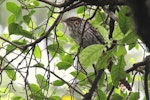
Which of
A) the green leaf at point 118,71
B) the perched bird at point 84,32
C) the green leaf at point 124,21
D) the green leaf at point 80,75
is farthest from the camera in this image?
A: the perched bird at point 84,32

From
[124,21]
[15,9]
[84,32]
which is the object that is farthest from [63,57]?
[124,21]

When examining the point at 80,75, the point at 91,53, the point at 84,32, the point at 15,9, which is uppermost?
the point at 84,32

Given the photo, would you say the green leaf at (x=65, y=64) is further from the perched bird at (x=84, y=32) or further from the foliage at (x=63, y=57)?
the perched bird at (x=84, y=32)

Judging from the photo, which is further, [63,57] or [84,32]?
[84,32]

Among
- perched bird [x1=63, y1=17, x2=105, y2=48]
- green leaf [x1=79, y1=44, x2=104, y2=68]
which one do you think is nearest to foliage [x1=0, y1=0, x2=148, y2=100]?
green leaf [x1=79, y1=44, x2=104, y2=68]

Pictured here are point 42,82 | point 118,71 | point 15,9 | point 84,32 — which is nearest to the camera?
point 118,71

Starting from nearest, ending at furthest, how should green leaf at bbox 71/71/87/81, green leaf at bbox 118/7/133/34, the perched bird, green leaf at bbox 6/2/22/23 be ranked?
1. green leaf at bbox 118/7/133/34
2. green leaf at bbox 6/2/22/23
3. green leaf at bbox 71/71/87/81
4. the perched bird

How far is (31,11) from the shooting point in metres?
1.04

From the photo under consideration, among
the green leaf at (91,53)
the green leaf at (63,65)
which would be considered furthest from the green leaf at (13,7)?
the green leaf at (91,53)

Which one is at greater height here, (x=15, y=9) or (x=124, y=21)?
(x=15, y=9)

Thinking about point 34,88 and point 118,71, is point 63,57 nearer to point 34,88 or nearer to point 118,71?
point 34,88

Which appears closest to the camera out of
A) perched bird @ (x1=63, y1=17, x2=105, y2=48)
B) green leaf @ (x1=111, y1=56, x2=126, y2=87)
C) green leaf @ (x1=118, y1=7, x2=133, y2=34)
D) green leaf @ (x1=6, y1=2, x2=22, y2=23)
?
green leaf @ (x1=118, y1=7, x2=133, y2=34)

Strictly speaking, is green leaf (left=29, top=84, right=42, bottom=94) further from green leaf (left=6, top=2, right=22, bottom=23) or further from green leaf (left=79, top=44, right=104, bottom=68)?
green leaf (left=79, top=44, right=104, bottom=68)

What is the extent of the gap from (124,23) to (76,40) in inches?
28.5
